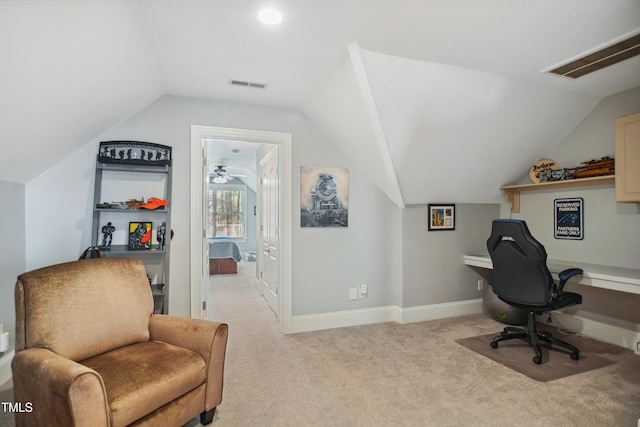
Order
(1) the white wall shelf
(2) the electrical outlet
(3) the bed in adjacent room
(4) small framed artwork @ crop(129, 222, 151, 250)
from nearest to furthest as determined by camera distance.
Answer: (4) small framed artwork @ crop(129, 222, 151, 250)
(1) the white wall shelf
(2) the electrical outlet
(3) the bed in adjacent room

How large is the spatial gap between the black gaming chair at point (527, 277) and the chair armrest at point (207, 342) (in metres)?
2.40

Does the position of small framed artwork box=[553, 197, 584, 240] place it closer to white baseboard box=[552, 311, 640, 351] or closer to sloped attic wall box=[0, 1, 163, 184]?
Result: white baseboard box=[552, 311, 640, 351]

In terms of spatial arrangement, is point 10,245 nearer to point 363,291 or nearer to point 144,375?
point 144,375

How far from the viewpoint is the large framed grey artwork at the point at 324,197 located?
3.72 m

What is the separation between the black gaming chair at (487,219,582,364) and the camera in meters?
2.81

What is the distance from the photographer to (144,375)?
1.66 metres

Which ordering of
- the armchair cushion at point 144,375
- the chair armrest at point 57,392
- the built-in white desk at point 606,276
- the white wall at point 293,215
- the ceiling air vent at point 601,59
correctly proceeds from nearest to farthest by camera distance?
the chair armrest at point 57,392 → the armchair cushion at point 144,375 → the ceiling air vent at point 601,59 → the built-in white desk at point 606,276 → the white wall at point 293,215

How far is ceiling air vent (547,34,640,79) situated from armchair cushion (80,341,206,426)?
331 centimetres

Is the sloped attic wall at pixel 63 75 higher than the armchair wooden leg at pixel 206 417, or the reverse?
the sloped attic wall at pixel 63 75

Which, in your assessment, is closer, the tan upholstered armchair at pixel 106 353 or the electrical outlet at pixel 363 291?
the tan upholstered armchair at pixel 106 353

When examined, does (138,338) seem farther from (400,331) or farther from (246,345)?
(400,331)

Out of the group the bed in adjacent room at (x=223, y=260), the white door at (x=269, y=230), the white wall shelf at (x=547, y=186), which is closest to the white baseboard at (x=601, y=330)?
the white wall shelf at (x=547, y=186)

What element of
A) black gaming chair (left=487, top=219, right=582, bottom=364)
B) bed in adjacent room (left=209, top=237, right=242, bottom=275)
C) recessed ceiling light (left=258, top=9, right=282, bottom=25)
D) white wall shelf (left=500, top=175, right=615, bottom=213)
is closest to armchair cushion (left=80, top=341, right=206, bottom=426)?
recessed ceiling light (left=258, top=9, right=282, bottom=25)

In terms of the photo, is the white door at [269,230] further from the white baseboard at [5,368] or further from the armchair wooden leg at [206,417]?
the white baseboard at [5,368]
